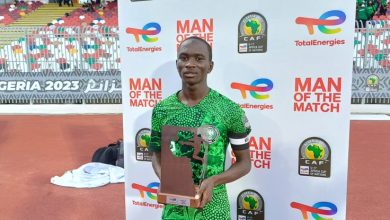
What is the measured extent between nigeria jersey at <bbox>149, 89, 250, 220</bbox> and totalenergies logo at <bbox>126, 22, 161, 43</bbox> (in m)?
1.37

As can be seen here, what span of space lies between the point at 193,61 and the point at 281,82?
4.00 feet

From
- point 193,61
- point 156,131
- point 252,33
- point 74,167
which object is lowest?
point 74,167

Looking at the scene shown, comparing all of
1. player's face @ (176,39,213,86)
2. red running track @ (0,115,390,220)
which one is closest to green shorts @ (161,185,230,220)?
player's face @ (176,39,213,86)

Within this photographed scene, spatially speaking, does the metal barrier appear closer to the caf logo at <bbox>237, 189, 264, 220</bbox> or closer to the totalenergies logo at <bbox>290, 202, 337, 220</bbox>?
the caf logo at <bbox>237, 189, 264, 220</bbox>

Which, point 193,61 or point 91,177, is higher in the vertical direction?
point 193,61

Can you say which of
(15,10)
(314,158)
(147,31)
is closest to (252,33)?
(147,31)

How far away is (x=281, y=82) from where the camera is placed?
2914 millimetres

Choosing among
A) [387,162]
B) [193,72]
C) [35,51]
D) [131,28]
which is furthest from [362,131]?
[35,51]

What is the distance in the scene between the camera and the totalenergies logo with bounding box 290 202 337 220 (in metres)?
2.94

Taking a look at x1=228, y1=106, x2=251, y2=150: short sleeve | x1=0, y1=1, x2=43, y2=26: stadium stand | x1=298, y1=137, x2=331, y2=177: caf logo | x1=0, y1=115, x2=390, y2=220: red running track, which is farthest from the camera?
x1=0, y1=1, x2=43, y2=26: stadium stand

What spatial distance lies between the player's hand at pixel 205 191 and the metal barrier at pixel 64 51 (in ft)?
30.9

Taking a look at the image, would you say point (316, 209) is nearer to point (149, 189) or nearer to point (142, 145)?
point (149, 189)

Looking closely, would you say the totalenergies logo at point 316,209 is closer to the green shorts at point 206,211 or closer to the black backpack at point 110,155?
the green shorts at point 206,211

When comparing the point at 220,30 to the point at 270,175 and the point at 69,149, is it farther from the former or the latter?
the point at 69,149
